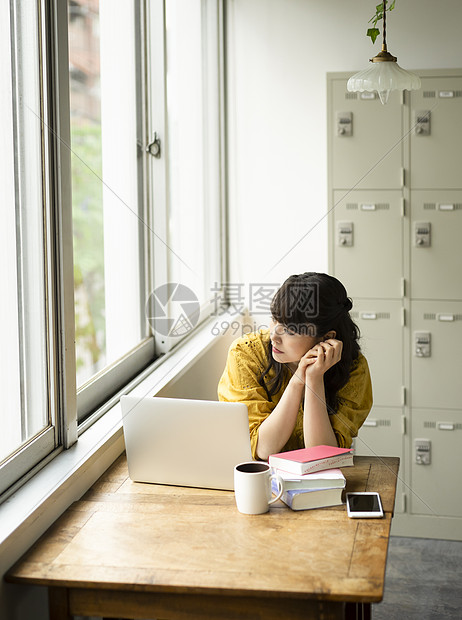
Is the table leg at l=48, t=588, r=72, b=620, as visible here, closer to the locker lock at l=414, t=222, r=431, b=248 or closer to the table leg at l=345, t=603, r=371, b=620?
the table leg at l=345, t=603, r=371, b=620

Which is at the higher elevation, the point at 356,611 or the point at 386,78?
the point at 386,78

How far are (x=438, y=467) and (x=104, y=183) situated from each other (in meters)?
1.84

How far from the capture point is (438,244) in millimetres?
2898

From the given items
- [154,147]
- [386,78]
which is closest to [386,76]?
[386,78]

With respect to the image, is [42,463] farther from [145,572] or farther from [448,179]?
[448,179]

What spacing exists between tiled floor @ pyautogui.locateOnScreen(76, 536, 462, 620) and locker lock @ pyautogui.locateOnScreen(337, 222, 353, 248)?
4.10 feet

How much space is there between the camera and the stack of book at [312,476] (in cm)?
139

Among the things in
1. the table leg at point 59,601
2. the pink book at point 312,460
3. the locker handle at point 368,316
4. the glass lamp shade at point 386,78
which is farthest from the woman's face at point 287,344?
the locker handle at point 368,316

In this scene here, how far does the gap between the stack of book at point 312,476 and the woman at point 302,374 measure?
0.20 m

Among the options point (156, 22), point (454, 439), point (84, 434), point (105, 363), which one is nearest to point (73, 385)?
point (84, 434)

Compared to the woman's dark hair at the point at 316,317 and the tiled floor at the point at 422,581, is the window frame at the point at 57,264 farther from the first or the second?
the tiled floor at the point at 422,581

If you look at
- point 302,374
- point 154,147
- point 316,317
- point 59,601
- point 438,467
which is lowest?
point 438,467

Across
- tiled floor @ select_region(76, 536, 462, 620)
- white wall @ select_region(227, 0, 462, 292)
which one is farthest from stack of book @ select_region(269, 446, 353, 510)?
white wall @ select_region(227, 0, 462, 292)

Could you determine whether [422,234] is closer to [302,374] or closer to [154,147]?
[154,147]
